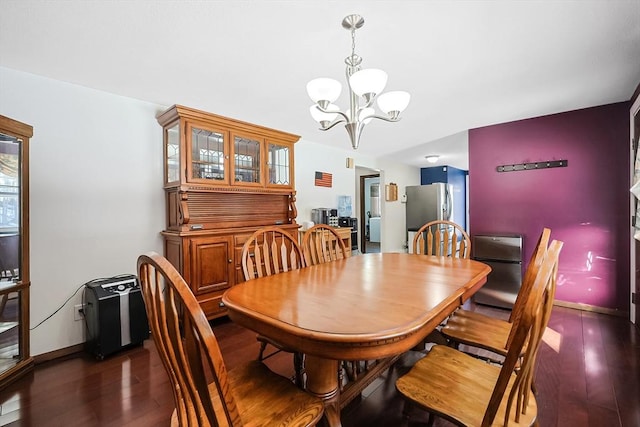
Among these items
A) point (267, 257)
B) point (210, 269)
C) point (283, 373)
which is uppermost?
point (267, 257)

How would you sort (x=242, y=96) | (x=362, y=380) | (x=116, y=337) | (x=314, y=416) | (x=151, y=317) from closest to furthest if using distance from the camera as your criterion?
1. (x=151, y=317)
2. (x=314, y=416)
3. (x=362, y=380)
4. (x=116, y=337)
5. (x=242, y=96)

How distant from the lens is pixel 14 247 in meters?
2.01

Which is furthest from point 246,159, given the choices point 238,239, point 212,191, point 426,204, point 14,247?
point 426,204

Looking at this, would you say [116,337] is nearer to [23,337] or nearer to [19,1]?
[23,337]

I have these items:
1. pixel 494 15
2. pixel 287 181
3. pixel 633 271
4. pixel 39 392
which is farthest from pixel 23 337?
pixel 633 271

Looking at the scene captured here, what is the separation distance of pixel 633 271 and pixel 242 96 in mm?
4137

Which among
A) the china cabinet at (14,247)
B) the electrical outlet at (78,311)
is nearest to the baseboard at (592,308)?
the electrical outlet at (78,311)

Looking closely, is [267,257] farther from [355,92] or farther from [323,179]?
[323,179]

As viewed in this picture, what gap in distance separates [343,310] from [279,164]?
2.69 meters

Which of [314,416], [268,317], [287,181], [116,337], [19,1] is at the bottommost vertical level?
[116,337]

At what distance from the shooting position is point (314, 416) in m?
1.00

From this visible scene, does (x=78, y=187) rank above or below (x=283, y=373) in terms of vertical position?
above

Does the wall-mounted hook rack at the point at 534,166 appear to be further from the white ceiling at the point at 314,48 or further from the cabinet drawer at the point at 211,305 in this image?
the cabinet drawer at the point at 211,305

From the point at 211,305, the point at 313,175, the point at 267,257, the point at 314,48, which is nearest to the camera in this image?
the point at 267,257
